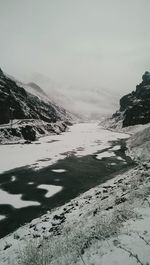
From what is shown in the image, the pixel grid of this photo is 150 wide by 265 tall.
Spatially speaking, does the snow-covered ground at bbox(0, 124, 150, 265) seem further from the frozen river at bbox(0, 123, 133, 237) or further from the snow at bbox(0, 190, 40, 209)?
the snow at bbox(0, 190, 40, 209)

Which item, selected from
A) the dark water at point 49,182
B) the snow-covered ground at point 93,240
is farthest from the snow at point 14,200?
the snow-covered ground at point 93,240

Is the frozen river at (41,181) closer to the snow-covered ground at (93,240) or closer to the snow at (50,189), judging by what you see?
the snow at (50,189)

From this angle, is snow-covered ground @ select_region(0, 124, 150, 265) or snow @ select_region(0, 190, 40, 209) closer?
snow-covered ground @ select_region(0, 124, 150, 265)

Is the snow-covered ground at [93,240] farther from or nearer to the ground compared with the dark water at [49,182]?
farther from the ground

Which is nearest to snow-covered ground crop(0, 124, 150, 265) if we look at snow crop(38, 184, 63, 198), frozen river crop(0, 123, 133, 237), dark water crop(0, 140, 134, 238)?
dark water crop(0, 140, 134, 238)

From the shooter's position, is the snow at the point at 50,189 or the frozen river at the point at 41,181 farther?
the snow at the point at 50,189

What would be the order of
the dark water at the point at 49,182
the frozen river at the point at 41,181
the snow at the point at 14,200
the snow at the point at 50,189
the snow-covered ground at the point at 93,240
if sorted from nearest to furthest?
the snow-covered ground at the point at 93,240, the dark water at the point at 49,182, the frozen river at the point at 41,181, the snow at the point at 14,200, the snow at the point at 50,189
